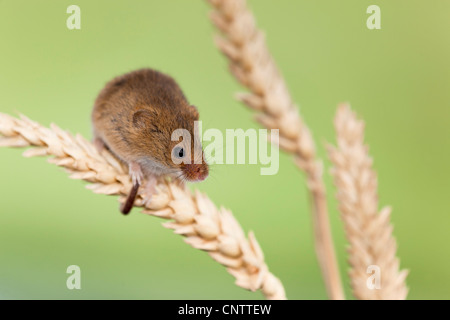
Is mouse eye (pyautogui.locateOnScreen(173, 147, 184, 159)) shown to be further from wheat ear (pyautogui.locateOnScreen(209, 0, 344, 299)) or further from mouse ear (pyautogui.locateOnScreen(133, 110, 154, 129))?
wheat ear (pyautogui.locateOnScreen(209, 0, 344, 299))

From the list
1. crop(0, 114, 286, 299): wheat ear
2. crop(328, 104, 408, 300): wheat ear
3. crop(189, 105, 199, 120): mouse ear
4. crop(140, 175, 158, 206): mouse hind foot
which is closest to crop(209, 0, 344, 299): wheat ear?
crop(328, 104, 408, 300): wheat ear

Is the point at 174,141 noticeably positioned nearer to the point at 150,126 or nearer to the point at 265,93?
the point at 150,126

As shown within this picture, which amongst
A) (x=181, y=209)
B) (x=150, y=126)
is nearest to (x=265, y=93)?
(x=181, y=209)

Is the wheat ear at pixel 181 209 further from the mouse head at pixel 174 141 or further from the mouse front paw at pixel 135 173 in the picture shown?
the mouse head at pixel 174 141

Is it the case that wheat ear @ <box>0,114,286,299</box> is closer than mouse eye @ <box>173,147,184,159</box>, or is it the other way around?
wheat ear @ <box>0,114,286,299</box>
